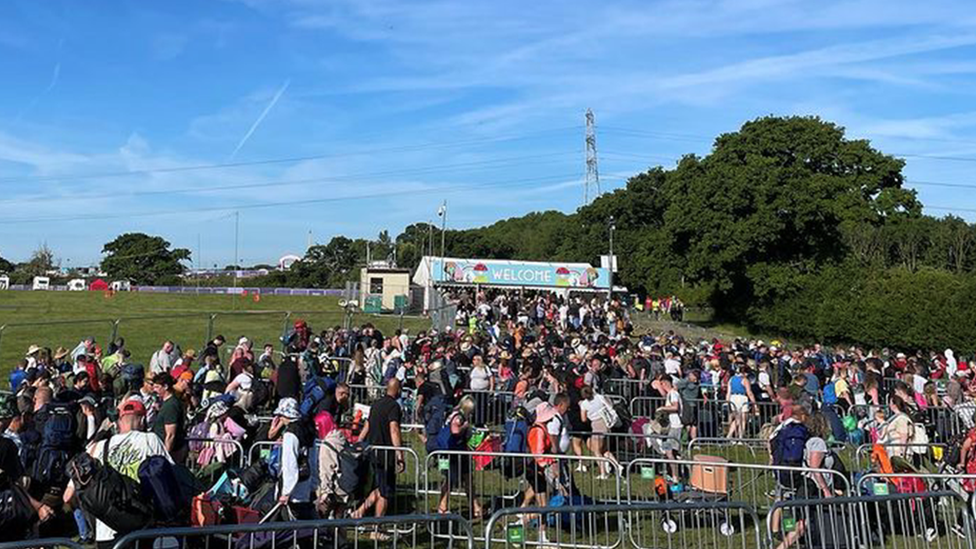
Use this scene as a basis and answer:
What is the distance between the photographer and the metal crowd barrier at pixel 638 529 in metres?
6.63

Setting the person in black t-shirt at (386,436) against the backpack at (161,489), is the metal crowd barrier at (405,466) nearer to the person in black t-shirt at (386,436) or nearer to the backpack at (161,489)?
the person in black t-shirt at (386,436)

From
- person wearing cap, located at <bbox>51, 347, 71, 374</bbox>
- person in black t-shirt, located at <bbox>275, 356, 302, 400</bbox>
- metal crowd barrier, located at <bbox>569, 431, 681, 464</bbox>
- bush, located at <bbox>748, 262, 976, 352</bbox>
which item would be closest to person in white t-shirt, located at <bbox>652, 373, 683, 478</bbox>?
metal crowd barrier, located at <bbox>569, 431, 681, 464</bbox>

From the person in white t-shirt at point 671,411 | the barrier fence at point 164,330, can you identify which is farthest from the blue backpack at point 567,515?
the barrier fence at point 164,330

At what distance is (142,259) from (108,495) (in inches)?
5097

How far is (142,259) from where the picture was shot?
12562 cm

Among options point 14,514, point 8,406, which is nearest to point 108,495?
point 14,514

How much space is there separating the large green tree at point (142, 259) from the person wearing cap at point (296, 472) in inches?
4816

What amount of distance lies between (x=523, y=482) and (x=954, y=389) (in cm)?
1085

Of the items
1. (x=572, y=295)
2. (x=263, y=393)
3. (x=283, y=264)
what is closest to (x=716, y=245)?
(x=572, y=295)

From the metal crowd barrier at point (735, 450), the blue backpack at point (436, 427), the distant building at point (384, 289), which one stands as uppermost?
the distant building at point (384, 289)

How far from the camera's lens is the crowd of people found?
24.8ft

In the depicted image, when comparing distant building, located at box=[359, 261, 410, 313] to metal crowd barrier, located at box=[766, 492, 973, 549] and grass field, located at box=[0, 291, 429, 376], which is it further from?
metal crowd barrier, located at box=[766, 492, 973, 549]

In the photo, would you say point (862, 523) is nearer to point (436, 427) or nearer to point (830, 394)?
point (436, 427)

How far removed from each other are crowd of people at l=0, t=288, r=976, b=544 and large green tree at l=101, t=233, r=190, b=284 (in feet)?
369
